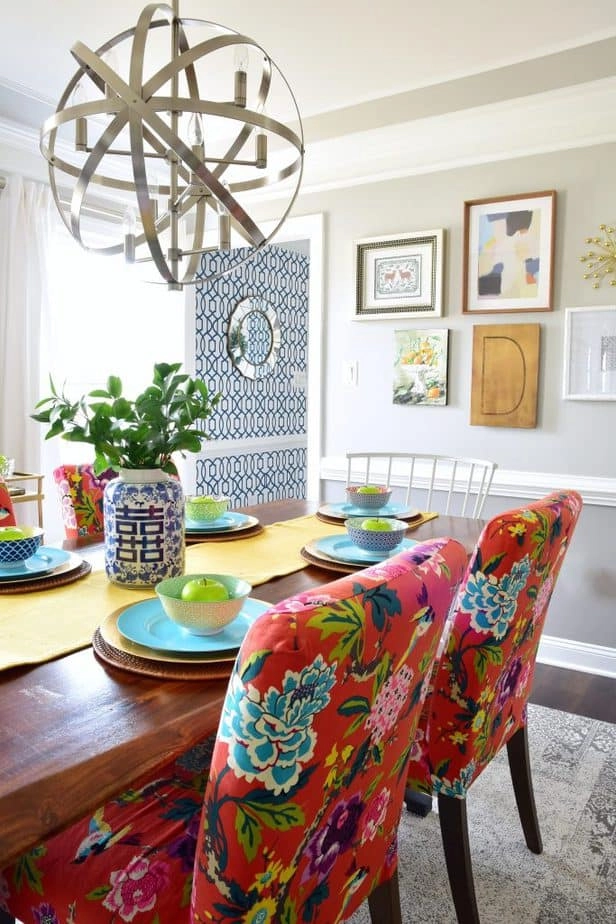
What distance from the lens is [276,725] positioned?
0.78 m

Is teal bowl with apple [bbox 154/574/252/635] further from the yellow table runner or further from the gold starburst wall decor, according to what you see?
the gold starburst wall decor

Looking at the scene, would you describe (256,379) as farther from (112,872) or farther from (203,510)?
(112,872)

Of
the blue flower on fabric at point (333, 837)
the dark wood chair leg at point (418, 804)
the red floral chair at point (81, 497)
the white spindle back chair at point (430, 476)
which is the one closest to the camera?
the blue flower on fabric at point (333, 837)

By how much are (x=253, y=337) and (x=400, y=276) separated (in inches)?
71.4

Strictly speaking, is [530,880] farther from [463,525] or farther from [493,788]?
[463,525]

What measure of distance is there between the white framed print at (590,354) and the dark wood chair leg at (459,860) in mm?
2058

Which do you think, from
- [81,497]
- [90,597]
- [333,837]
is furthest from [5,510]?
[333,837]

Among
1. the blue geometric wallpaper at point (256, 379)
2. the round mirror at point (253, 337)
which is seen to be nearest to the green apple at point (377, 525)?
the blue geometric wallpaper at point (256, 379)

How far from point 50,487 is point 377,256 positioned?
220cm

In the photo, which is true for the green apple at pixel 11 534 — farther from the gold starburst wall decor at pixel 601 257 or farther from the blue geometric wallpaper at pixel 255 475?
the blue geometric wallpaper at pixel 255 475

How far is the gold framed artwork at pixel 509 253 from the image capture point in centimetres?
315

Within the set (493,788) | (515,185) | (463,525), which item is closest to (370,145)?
(515,185)

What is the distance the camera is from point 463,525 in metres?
2.34

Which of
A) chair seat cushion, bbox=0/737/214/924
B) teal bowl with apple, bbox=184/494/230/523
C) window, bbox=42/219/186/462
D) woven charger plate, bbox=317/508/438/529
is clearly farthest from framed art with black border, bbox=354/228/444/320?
chair seat cushion, bbox=0/737/214/924
